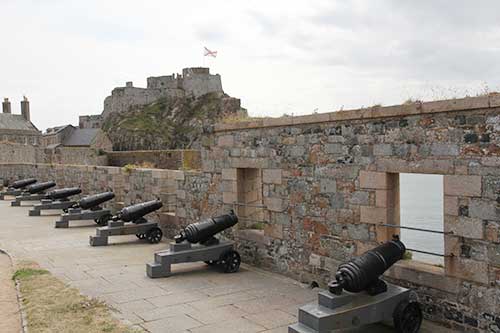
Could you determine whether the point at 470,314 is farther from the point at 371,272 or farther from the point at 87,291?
the point at 87,291

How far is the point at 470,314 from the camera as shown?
4.62 m

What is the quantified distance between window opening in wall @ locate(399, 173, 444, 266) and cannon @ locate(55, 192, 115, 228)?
276 inches

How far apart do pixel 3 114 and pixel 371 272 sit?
50.4 meters

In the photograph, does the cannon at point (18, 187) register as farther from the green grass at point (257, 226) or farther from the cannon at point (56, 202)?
the green grass at point (257, 226)

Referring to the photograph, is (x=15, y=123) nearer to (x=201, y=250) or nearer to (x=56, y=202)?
(x=56, y=202)

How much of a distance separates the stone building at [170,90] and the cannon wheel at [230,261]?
Result: 48.0 meters

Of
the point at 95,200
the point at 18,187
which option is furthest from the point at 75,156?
the point at 95,200

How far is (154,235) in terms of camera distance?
383 inches

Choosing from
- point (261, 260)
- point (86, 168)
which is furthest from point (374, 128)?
point (86, 168)

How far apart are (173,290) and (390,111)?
3514mm

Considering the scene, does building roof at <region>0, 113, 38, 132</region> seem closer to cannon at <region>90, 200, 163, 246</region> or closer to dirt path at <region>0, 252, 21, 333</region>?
cannon at <region>90, 200, 163, 246</region>

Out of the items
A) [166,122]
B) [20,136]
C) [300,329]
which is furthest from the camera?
[166,122]

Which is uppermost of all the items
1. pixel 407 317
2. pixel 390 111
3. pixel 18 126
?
pixel 18 126

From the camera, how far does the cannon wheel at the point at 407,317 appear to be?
182 inches
